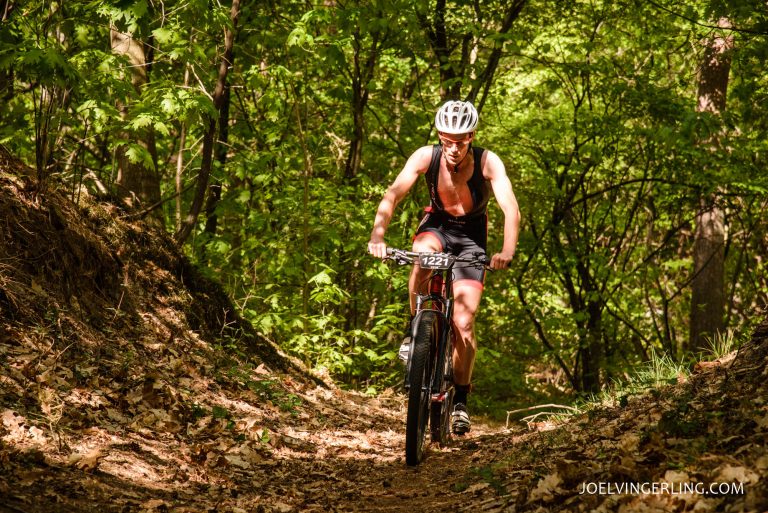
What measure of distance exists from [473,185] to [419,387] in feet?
5.27

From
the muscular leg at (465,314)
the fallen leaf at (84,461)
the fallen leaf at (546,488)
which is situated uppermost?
the muscular leg at (465,314)

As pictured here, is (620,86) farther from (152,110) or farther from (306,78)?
(152,110)

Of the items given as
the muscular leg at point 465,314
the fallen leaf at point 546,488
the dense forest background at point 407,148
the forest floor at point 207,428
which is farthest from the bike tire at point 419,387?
the dense forest background at point 407,148

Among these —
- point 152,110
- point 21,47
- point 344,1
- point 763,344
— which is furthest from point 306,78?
point 763,344

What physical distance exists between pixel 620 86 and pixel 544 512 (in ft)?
31.1

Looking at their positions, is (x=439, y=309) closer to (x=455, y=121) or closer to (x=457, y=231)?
(x=457, y=231)

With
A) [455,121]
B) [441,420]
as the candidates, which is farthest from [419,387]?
[455,121]

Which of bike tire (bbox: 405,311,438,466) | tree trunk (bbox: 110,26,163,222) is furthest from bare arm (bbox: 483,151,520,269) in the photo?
tree trunk (bbox: 110,26,163,222)

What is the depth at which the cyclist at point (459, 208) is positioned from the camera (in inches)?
206

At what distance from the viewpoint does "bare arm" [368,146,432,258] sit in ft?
16.8

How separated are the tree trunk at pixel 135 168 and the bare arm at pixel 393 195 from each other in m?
3.46

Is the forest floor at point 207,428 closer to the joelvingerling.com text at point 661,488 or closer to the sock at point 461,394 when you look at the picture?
the joelvingerling.com text at point 661,488

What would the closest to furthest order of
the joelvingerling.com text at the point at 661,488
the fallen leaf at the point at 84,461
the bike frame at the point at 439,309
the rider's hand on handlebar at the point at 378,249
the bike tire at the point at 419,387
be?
the joelvingerling.com text at the point at 661,488, the fallen leaf at the point at 84,461, the bike tire at the point at 419,387, the rider's hand on handlebar at the point at 378,249, the bike frame at the point at 439,309

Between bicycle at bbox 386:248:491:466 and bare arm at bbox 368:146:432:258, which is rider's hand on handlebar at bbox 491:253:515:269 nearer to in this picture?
bicycle at bbox 386:248:491:466
